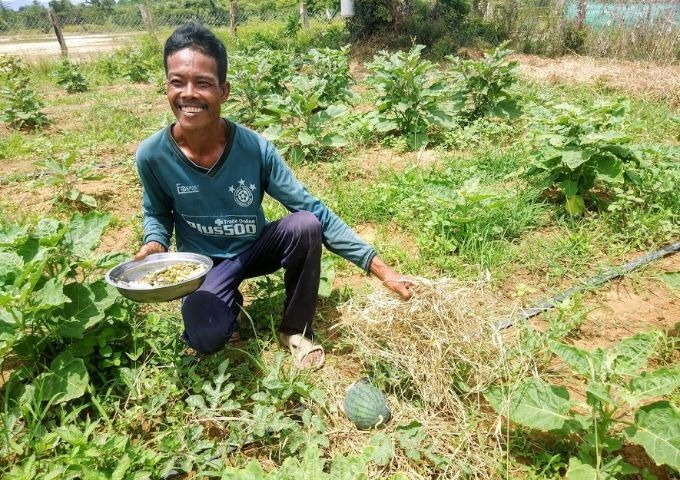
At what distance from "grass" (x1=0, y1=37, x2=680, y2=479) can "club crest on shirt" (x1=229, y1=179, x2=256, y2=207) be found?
1.83 feet

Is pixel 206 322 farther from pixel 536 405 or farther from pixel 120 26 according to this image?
pixel 120 26

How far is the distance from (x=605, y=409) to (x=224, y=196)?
5.98 feet

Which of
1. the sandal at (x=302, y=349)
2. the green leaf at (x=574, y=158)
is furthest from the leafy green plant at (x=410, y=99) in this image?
the sandal at (x=302, y=349)

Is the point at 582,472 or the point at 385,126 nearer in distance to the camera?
the point at 582,472

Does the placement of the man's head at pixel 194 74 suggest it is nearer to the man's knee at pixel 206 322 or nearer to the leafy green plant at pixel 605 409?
the man's knee at pixel 206 322

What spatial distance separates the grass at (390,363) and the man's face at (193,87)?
3.07 ft

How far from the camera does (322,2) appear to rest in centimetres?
1870

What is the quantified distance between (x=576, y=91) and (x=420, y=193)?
202 inches

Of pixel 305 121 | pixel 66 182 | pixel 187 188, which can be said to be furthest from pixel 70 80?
pixel 187 188

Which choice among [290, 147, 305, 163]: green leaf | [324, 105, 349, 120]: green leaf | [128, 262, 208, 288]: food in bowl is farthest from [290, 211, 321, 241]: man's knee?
[324, 105, 349, 120]: green leaf

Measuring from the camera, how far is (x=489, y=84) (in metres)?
5.34

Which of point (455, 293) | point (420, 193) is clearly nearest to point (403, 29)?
point (420, 193)

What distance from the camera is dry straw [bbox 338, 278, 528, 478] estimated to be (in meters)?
1.90

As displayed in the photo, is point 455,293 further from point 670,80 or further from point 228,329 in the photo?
point 670,80
